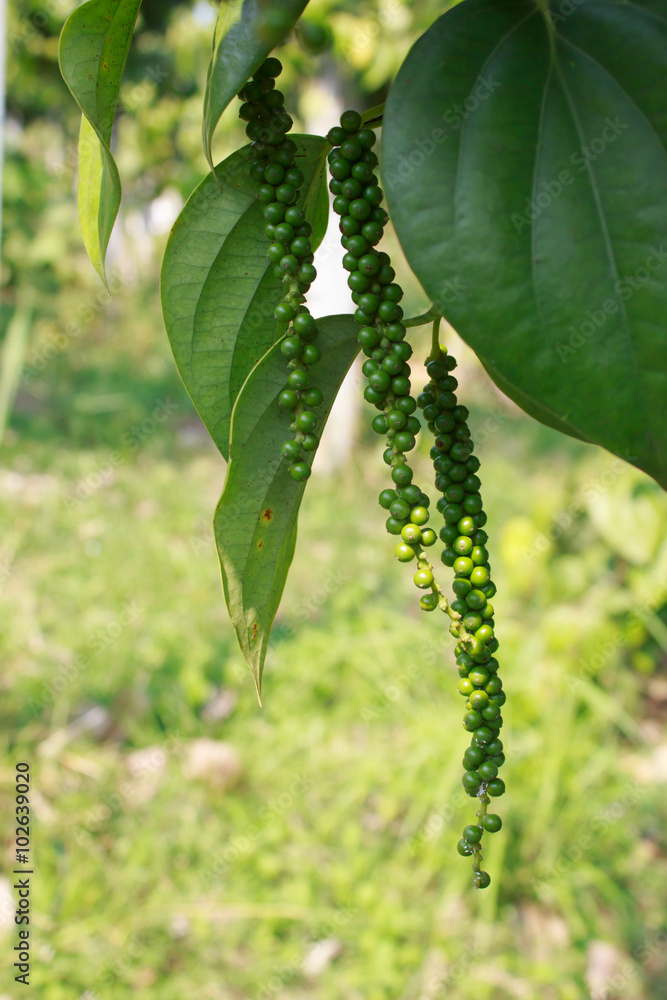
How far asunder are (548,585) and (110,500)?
4.50 ft

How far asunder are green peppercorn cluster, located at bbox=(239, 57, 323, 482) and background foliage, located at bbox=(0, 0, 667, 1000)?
3.49 feet

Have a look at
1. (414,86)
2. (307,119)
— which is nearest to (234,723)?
(414,86)

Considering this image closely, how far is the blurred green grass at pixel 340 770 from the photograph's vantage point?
1211 millimetres

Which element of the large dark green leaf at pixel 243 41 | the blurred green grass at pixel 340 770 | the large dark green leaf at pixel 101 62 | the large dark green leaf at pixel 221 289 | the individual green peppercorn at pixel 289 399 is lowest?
the blurred green grass at pixel 340 770

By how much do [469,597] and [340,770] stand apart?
1.23 m

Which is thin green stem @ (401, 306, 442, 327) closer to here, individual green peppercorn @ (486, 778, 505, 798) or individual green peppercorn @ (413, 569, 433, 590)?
individual green peppercorn @ (413, 569, 433, 590)

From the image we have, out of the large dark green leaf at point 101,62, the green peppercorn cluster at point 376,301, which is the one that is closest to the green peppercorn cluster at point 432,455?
the green peppercorn cluster at point 376,301

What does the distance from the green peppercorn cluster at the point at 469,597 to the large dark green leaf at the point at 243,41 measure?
0.49 feet

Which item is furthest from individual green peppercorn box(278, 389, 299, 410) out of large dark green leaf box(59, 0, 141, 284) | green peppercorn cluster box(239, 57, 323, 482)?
large dark green leaf box(59, 0, 141, 284)

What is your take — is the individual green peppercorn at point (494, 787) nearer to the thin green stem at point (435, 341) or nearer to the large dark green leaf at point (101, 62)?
the thin green stem at point (435, 341)

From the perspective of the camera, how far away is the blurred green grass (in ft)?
3.97

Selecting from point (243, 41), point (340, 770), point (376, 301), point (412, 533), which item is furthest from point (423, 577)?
point (340, 770)

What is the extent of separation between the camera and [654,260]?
0.99 ft

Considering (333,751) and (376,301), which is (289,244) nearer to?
(376,301)
